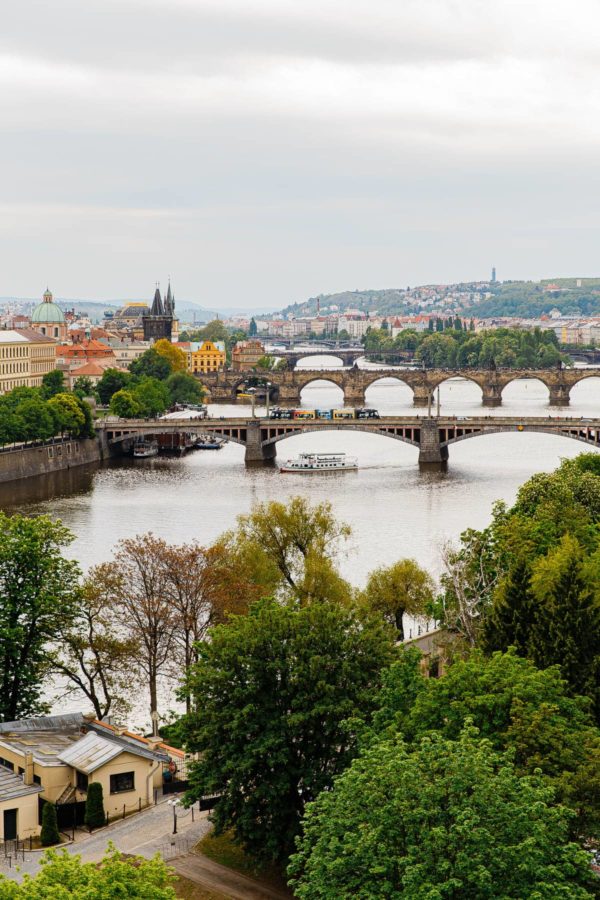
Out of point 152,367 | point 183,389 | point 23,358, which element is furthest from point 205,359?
point 23,358

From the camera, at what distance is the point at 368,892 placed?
47.9ft

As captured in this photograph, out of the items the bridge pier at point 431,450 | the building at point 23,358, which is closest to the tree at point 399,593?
the bridge pier at point 431,450

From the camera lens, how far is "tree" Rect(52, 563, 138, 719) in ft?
89.0

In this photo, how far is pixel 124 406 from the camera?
86688mm

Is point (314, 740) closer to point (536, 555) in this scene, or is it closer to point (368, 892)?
point (368, 892)

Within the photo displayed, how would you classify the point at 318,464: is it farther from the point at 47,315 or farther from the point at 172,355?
the point at 47,315

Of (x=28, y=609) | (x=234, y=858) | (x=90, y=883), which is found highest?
(x=28, y=609)

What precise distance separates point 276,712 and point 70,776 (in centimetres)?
426

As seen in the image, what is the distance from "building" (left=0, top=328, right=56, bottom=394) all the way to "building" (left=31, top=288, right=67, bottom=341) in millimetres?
36787

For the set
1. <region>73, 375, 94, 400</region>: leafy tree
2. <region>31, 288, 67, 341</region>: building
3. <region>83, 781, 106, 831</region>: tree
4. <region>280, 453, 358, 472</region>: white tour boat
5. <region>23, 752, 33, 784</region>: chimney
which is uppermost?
<region>31, 288, 67, 341</region>: building

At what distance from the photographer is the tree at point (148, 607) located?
27969 mm

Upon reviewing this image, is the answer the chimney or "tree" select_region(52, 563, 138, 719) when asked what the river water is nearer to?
"tree" select_region(52, 563, 138, 719)

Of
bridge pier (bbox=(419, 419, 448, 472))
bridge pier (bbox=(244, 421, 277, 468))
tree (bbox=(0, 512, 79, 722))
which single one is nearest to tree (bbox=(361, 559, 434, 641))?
tree (bbox=(0, 512, 79, 722))

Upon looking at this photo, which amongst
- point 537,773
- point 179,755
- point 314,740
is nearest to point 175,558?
point 179,755
